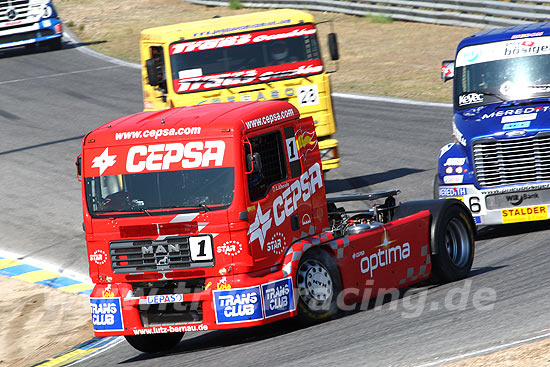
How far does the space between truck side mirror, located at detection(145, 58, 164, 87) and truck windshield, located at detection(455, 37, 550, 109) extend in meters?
4.84

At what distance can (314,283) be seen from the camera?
31.4 ft

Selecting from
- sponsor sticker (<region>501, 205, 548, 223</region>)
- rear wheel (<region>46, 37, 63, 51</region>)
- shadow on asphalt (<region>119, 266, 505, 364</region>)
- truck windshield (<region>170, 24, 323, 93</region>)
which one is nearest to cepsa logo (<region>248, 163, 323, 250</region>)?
shadow on asphalt (<region>119, 266, 505, 364</region>)

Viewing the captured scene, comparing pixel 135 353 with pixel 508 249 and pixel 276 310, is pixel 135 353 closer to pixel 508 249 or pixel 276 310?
pixel 276 310

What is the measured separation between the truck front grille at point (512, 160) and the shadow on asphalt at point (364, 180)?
4.51 m

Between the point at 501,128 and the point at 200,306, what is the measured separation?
216 inches

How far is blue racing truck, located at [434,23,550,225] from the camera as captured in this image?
496 inches

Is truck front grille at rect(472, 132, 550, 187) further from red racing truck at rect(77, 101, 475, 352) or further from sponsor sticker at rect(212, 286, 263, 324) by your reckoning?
sponsor sticker at rect(212, 286, 263, 324)

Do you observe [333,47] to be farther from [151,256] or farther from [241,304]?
[241,304]

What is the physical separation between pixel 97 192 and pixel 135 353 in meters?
1.77

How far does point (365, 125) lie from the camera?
73.0 ft

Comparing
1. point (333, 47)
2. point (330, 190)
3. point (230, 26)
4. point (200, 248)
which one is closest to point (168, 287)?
point (200, 248)

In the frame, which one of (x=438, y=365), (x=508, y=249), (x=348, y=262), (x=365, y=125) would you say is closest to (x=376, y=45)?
(x=365, y=125)

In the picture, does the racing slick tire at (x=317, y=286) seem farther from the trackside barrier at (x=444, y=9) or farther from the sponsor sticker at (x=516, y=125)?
the trackside barrier at (x=444, y=9)

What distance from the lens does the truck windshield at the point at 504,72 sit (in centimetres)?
1357
